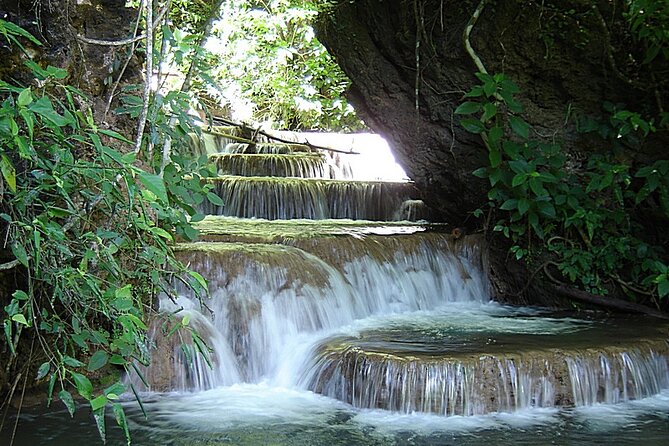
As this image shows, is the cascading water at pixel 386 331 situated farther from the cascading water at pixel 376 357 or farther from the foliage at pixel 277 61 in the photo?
the foliage at pixel 277 61

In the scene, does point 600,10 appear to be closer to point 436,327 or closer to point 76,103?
point 436,327

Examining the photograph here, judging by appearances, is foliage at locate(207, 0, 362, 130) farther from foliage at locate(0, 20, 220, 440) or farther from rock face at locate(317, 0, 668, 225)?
foliage at locate(0, 20, 220, 440)

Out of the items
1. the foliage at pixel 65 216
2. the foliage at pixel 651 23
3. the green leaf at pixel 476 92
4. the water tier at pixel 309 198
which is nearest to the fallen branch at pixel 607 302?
the green leaf at pixel 476 92

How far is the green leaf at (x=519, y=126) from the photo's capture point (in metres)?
6.11

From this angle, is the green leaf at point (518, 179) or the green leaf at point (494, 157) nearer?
the green leaf at point (518, 179)

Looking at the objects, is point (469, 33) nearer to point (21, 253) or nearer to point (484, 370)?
point (484, 370)

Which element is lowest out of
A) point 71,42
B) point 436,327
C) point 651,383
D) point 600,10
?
point 651,383

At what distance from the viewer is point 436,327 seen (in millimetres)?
5402

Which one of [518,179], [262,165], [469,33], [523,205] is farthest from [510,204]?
[262,165]

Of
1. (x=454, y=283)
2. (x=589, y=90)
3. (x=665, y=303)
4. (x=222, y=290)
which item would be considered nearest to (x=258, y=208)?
(x=454, y=283)

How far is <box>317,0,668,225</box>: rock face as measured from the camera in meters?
6.23

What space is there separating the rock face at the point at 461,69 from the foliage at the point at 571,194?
232mm

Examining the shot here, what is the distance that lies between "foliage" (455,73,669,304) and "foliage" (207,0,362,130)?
3928mm

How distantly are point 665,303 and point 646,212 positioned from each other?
752mm
